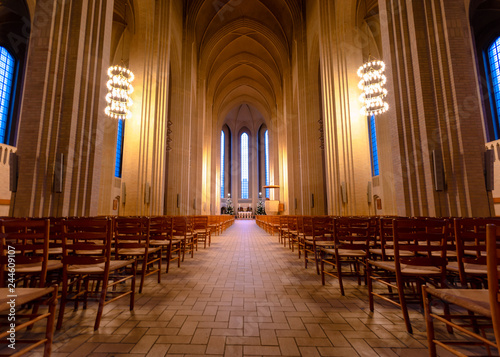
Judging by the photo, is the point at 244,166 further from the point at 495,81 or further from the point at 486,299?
the point at 486,299

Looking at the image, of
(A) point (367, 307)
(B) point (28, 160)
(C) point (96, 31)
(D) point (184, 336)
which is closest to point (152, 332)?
(D) point (184, 336)

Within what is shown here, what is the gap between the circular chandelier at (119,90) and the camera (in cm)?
856

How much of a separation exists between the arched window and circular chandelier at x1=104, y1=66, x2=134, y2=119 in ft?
97.5

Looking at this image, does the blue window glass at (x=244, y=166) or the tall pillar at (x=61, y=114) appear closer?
the tall pillar at (x=61, y=114)

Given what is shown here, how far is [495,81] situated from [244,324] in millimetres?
14766

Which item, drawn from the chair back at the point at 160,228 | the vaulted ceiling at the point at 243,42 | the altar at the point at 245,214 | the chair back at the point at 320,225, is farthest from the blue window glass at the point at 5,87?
the altar at the point at 245,214

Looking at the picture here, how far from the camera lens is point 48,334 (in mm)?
1535

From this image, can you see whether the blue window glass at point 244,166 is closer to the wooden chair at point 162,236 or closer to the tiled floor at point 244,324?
the wooden chair at point 162,236

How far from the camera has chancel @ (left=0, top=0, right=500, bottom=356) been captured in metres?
2.17

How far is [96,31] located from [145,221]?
5.16 m

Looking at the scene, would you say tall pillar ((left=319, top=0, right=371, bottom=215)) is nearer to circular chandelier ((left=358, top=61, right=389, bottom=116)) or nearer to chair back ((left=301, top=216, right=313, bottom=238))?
circular chandelier ((left=358, top=61, right=389, bottom=116))

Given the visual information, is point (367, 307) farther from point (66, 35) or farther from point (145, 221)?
point (66, 35)

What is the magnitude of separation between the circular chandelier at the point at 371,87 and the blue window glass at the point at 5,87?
14770mm

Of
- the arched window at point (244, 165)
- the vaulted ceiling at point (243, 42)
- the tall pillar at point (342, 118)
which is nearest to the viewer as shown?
the tall pillar at point (342, 118)
